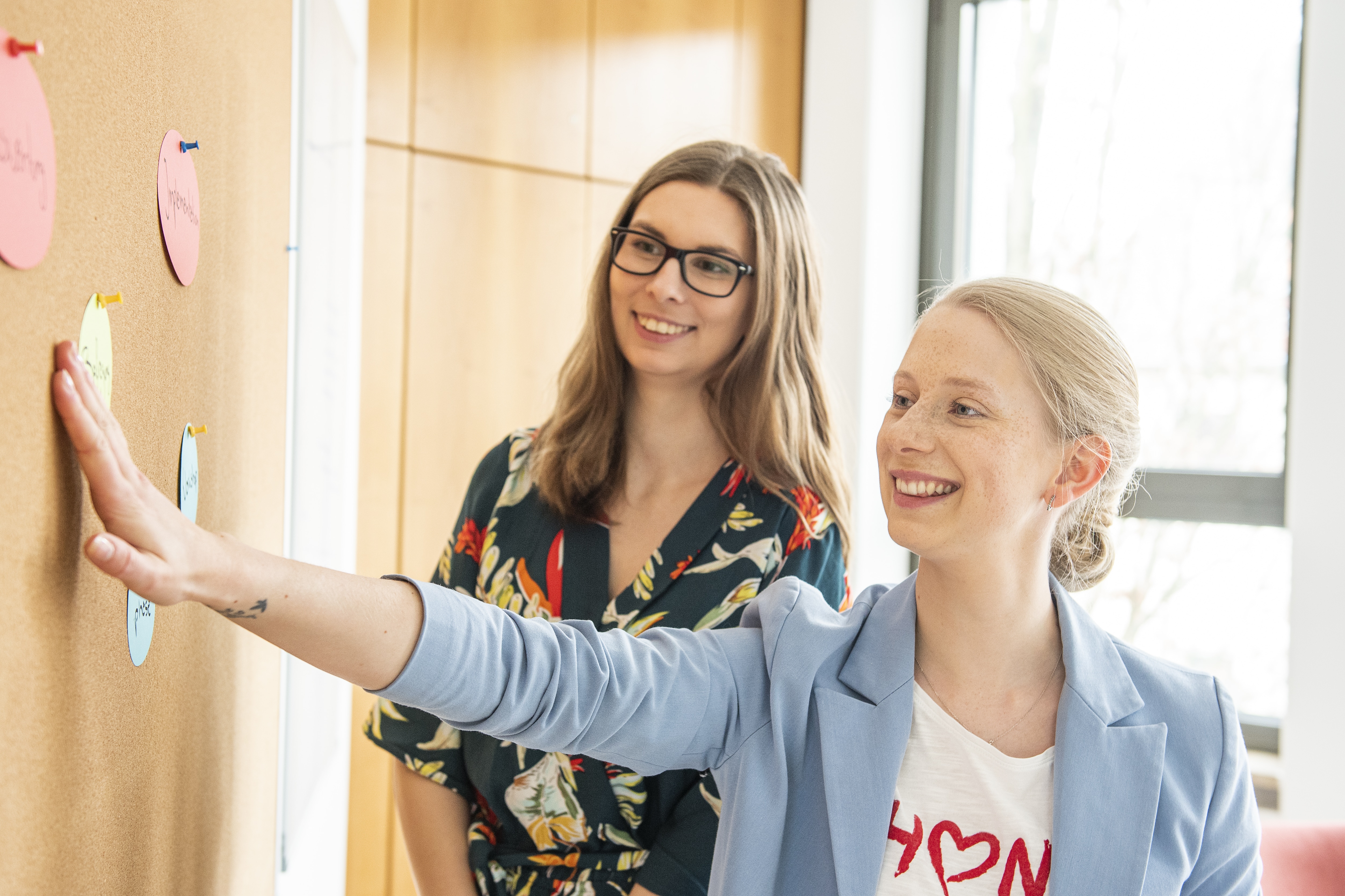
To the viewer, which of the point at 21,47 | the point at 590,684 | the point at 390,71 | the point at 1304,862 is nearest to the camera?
the point at 21,47

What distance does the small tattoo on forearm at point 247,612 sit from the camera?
2.42ft

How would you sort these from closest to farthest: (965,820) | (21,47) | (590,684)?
1. (21,47)
2. (590,684)
3. (965,820)

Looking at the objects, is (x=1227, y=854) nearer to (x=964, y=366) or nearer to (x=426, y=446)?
(x=964, y=366)

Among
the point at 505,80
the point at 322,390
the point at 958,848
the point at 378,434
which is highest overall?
the point at 505,80

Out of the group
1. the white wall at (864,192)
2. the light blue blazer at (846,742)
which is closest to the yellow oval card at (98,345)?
the light blue blazer at (846,742)

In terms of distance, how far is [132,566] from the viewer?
65cm

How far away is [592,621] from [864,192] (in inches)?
111

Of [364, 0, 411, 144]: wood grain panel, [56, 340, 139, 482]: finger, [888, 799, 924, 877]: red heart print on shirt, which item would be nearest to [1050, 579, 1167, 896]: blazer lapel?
[888, 799, 924, 877]: red heart print on shirt

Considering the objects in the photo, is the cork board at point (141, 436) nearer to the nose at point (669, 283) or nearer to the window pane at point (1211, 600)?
the nose at point (669, 283)

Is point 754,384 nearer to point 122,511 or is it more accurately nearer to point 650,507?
point 650,507

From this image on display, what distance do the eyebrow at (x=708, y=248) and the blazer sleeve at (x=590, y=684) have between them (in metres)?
0.49

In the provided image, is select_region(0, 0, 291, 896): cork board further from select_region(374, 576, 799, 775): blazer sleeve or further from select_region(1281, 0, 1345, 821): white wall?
select_region(1281, 0, 1345, 821): white wall

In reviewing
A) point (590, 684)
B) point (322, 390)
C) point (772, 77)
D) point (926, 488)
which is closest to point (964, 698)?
point (926, 488)

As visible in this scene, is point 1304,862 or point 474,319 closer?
point 1304,862
